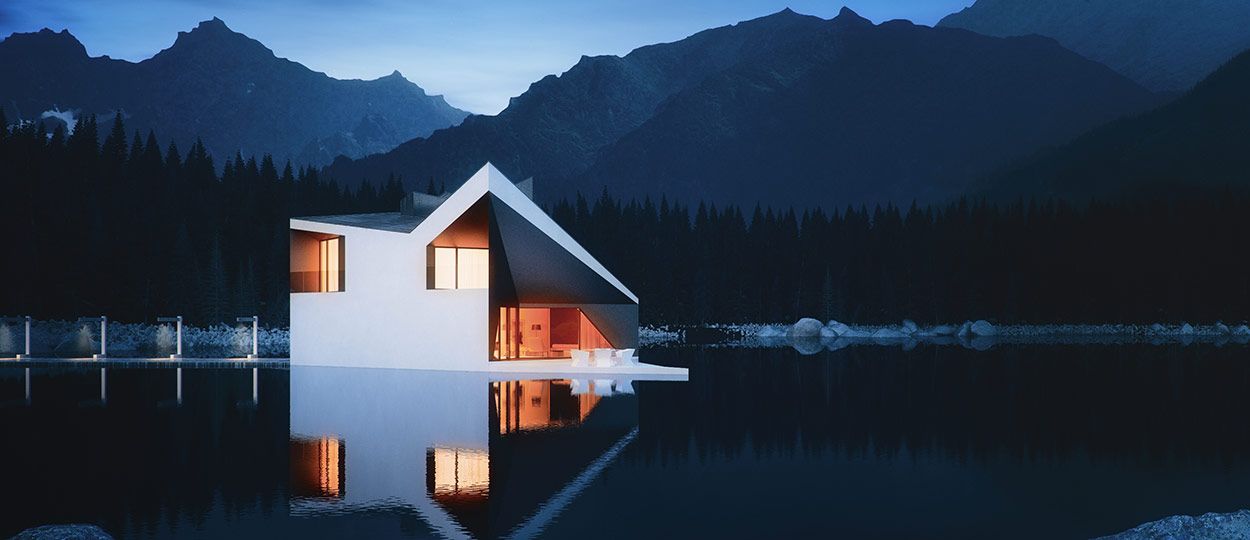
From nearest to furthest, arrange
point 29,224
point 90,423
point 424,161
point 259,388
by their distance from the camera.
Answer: point 90,423
point 259,388
point 29,224
point 424,161

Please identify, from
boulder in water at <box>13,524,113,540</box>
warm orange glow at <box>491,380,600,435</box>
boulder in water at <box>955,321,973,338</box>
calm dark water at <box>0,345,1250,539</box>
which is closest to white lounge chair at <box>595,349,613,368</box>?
warm orange glow at <box>491,380,600,435</box>

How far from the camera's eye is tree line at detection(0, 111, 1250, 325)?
217 ft

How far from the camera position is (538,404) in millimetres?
21219

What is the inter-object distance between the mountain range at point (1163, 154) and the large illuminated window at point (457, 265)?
130249 mm

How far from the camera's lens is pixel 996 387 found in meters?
26.5

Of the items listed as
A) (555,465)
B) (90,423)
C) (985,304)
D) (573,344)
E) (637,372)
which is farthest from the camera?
(985,304)

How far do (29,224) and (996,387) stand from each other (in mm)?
50608

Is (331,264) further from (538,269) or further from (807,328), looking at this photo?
(807,328)

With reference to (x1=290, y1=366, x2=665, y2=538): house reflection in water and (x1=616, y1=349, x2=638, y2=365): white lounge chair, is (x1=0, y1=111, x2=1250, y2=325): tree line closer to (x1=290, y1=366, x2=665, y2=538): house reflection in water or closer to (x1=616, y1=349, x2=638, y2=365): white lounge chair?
(x1=616, y1=349, x2=638, y2=365): white lounge chair

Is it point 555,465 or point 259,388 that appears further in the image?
point 259,388

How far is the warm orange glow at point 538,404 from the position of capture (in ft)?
58.5

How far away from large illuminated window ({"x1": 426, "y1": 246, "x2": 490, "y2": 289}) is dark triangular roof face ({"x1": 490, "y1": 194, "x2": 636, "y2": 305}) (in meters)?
1.60

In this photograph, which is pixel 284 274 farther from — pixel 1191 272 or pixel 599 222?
pixel 1191 272

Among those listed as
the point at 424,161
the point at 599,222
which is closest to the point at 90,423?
the point at 599,222
